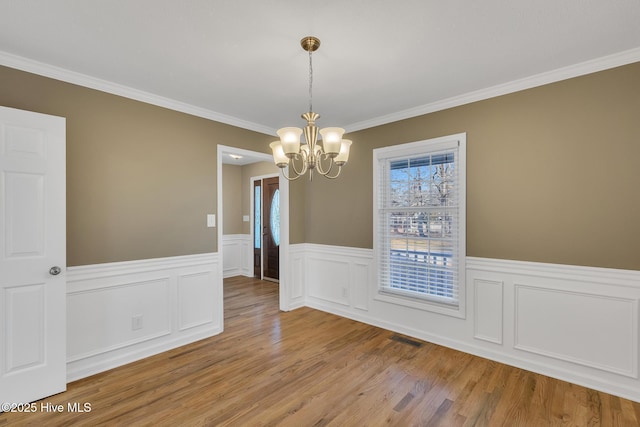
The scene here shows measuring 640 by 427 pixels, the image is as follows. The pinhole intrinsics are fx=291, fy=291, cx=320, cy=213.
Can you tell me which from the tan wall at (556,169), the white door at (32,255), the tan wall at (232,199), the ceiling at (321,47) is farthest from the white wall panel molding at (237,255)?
the tan wall at (556,169)

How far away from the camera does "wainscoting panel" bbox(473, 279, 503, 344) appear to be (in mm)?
2771

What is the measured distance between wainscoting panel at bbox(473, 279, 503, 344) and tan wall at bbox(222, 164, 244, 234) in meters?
4.99

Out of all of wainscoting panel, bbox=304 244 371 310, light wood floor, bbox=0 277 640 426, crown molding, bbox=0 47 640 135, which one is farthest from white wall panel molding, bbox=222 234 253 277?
crown molding, bbox=0 47 640 135

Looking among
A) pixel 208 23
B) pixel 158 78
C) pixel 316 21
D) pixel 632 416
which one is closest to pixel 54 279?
pixel 158 78

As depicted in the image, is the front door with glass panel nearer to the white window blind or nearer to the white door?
the white window blind

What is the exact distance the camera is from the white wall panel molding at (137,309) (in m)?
2.51

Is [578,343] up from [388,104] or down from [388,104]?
down

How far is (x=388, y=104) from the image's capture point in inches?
126

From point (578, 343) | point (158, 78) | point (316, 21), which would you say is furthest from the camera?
point (158, 78)

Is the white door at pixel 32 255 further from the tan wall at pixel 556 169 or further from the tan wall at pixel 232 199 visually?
the tan wall at pixel 232 199

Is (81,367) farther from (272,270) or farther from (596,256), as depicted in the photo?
(596,256)

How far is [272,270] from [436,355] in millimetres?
3769

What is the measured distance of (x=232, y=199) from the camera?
6465mm

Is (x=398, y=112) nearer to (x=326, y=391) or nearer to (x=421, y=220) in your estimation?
(x=421, y=220)
